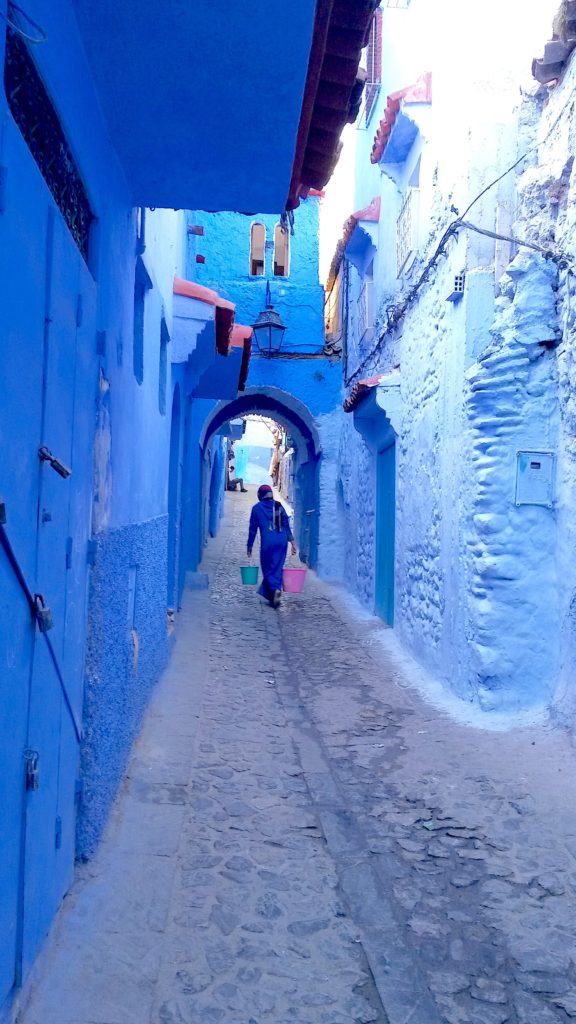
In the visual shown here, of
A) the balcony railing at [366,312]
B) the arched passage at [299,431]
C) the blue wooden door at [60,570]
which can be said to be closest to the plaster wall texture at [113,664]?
the blue wooden door at [60,570]

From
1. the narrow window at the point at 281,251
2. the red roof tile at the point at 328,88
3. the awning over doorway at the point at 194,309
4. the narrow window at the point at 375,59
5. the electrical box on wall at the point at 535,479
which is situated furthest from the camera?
the narrow window at the point at 281,251

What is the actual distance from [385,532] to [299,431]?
25.7 ft

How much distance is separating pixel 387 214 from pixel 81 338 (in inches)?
305

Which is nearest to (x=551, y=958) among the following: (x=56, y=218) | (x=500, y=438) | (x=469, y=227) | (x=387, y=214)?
(x=56, y=218)

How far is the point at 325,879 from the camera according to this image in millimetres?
3230

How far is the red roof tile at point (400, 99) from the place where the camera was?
7.16 m

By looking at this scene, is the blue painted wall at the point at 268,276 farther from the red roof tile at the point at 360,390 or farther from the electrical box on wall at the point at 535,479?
the electrical box on wall at the point at 535,479

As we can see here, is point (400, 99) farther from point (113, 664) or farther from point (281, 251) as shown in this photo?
point (281, 251)

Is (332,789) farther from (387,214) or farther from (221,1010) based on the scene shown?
(387,214)

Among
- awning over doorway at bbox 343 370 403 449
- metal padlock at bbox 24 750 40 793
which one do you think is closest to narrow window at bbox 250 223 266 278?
awning over doorway at bbox 343 370 403 449

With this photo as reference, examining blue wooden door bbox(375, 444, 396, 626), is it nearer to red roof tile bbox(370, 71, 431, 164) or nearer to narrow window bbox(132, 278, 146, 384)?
red roof tile bbox(370, 71, 431, 164)

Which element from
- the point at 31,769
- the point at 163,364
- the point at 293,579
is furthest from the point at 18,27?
the point at 293,579

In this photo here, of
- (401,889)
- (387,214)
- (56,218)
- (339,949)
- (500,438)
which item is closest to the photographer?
(56,218)

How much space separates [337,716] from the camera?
5582 mm
